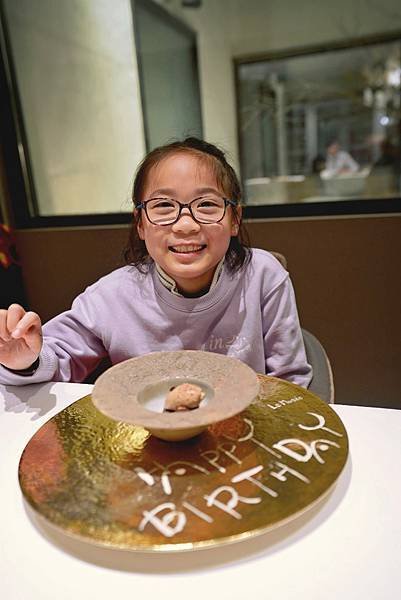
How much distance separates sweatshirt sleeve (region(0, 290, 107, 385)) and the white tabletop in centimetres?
49

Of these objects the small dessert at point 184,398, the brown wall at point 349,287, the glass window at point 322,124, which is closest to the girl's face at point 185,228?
the small dessert at point 184,398

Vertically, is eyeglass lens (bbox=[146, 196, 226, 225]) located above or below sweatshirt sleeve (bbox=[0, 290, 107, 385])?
above

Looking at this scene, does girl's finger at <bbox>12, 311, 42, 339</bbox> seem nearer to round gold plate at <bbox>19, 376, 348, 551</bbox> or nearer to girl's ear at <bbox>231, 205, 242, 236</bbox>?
round gold plate at <bbox>19, 376, 348, 551</bbox>

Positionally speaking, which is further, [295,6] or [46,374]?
[295,6]

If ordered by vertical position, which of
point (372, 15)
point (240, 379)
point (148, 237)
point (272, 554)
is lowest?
point (272, 554)

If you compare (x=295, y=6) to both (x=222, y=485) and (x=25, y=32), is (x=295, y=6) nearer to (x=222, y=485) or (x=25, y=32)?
(x=25, y=32)

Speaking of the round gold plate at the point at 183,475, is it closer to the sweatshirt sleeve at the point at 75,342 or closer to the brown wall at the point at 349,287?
the sweatshirt sleeve at the point at 75,342

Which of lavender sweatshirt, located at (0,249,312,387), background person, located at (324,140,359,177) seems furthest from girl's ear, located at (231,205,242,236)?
background person, located at (324,140,359,177)

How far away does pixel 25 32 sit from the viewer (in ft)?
8.13

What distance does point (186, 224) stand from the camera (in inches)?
41.3

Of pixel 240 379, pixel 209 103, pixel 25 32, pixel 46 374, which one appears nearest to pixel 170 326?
pixel 46 374

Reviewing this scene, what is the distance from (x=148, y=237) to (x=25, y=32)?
1.99 metres

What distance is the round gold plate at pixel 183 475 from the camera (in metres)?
0.54

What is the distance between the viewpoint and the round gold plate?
54cm
